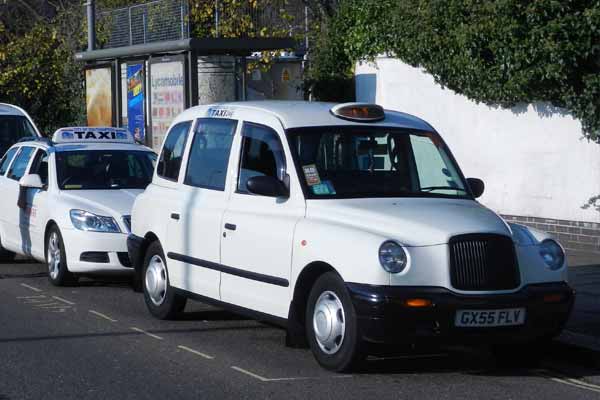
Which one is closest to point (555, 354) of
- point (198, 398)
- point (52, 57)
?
point (198, 398)

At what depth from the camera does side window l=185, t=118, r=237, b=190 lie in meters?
9.70

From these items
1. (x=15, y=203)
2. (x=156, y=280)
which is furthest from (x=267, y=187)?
(x=15, y=203)

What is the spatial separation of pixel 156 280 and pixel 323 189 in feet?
8.10

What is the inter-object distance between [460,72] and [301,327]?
8308mm

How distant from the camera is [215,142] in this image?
997 cm

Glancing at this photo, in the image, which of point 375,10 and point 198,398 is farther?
point 375,10

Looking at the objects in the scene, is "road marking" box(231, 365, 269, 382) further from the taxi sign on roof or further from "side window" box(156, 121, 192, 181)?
the taxi sign on roof

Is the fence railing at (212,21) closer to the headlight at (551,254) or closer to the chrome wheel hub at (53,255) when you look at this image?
the chrome wheel hub at (53,255)

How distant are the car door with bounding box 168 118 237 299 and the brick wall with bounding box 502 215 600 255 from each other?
20.7 feet

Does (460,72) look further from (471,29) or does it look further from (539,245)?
(539,245)

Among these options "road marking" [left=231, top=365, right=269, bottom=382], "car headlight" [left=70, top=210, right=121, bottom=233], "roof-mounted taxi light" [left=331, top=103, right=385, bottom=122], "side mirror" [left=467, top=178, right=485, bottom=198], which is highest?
"roof-mounted taxi light" [left=331, top=103, right=385, bottom=122]

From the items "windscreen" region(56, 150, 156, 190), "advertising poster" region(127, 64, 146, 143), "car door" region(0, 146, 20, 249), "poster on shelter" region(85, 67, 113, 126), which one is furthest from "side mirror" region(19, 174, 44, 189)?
"poster on shelter" region(85, 67, 113, 126)

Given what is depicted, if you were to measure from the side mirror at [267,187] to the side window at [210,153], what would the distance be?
0.81m

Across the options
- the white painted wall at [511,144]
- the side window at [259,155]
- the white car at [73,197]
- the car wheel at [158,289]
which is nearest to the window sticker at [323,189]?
the side window at [259,155]
